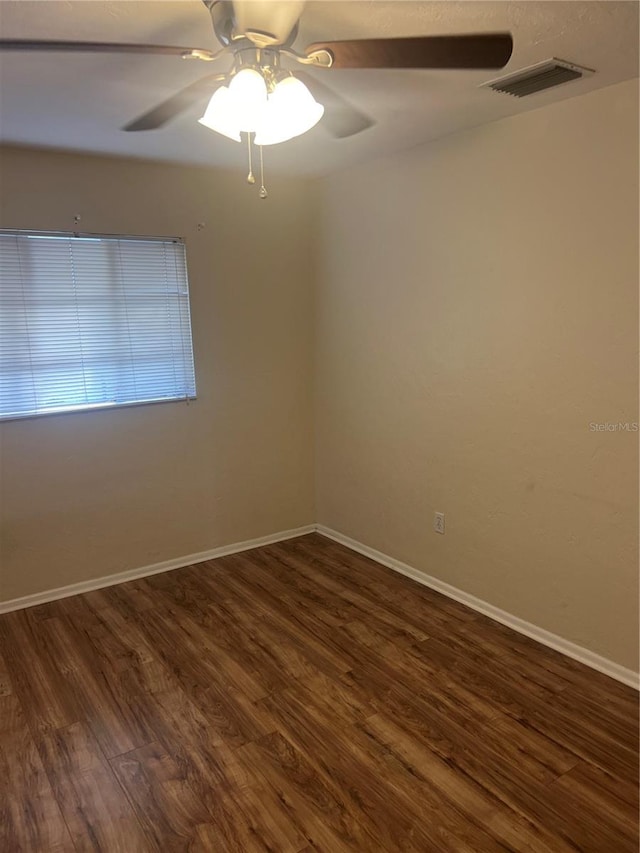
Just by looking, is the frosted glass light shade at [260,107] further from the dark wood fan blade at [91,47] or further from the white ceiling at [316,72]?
the white ceiling at [316,72]

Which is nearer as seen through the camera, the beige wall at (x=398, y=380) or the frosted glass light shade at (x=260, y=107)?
the frosted glass light shade at (x=260, y=107)

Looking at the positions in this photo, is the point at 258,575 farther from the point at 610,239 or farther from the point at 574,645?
the point at 610,239

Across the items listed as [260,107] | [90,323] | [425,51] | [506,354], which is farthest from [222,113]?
[90,323]

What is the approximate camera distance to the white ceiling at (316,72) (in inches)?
63.0

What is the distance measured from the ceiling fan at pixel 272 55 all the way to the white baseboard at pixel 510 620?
2.38m

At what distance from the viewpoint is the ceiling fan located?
4.38ft

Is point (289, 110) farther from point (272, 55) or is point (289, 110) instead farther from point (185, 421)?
point (185, 421)

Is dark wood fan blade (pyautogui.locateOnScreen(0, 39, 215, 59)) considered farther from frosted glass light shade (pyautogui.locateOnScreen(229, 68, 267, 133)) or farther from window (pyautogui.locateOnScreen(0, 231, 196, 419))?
window (pyautogui.locateOnScreen(0, 231, 196, 419))

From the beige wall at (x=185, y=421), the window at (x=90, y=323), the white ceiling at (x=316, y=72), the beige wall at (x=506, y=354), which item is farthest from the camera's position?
the beige wall at (x=185, y=421)

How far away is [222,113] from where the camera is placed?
5.16 feet

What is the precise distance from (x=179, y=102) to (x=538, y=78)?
132 cm

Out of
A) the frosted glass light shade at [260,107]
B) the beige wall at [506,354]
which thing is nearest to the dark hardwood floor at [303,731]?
the beige wall at [506,354]

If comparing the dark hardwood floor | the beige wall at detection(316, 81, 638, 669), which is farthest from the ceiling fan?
the dark hardwood floor

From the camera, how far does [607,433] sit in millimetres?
2391
